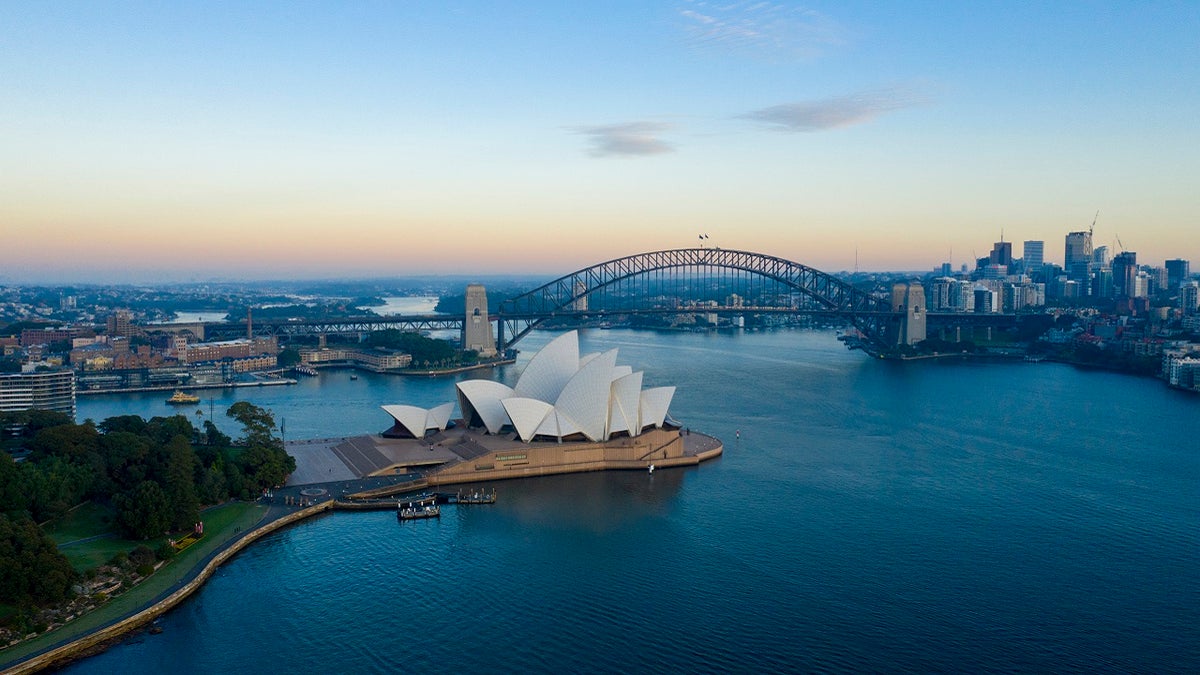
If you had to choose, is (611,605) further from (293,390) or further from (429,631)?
(293,390)

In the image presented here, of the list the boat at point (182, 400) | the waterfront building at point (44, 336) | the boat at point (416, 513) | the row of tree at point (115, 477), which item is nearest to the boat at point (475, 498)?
the boat at point (416, 513)

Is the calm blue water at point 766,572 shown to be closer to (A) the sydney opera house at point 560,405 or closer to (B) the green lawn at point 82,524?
(A) the sydney opera house at point 560,405

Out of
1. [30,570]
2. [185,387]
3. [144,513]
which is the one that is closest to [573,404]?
[144,513]

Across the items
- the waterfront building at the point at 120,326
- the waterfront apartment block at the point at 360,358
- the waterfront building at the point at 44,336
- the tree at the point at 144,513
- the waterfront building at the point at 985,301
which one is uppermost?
the waterfront building at the point at 985,301

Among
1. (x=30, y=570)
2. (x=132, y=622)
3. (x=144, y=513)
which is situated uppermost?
(x=144, y=513)

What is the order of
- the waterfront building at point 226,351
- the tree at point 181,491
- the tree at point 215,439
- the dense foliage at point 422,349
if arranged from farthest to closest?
the dense foliage at point 422,349
the waterfront building at point 226,351
the tree at point 215,439
the tree at point 181,491

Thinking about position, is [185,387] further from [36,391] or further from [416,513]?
[416,513]

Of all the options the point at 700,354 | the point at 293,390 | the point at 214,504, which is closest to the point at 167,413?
the point at 293,390
